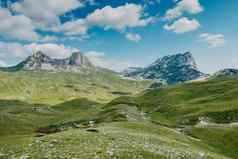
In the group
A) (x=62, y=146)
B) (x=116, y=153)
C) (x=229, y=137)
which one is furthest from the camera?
(x=229, y=137)

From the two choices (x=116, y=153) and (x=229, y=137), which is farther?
(x=229, y=137)

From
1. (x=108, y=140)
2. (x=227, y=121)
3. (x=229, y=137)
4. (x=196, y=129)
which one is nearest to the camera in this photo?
(x=108, y=140)

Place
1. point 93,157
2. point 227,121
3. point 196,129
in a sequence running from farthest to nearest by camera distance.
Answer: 1. point 227,121
2. point 196,129
3. point 93,157

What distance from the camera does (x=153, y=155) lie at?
33438mm

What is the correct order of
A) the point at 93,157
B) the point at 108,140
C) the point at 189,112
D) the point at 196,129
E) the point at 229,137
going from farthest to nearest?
the point at 189,112 < the point at 196,129 < the point at 229,137 < the point at 108,140 < the point at 93,157

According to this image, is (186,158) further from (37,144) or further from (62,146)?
(37,144)

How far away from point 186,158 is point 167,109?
130145 mm

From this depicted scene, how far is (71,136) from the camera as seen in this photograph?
3953 centimetres

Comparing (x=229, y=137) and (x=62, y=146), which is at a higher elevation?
(x=62, y=146)

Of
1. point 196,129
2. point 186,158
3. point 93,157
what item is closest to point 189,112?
point 196,129

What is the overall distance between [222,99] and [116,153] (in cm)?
14243

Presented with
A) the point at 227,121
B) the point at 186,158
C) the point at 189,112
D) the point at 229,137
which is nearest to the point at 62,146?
the point at 186,158

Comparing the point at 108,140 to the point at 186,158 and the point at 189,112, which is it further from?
the point at 189,112

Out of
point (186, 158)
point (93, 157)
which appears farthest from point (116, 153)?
point (186, 158)
